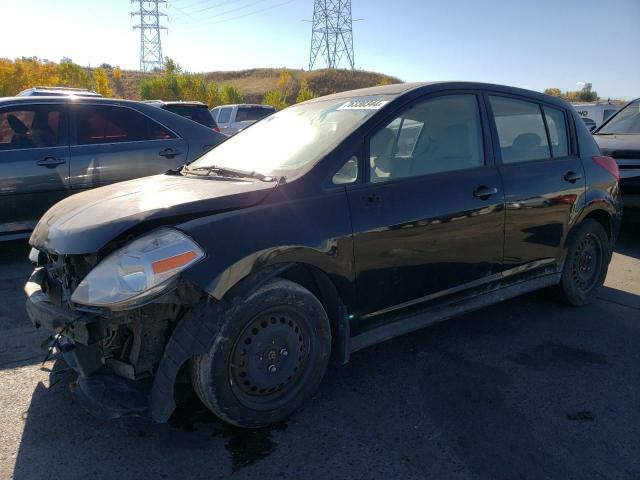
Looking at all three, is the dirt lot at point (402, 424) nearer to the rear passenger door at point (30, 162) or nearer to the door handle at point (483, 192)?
the door handle at point (483, 192)

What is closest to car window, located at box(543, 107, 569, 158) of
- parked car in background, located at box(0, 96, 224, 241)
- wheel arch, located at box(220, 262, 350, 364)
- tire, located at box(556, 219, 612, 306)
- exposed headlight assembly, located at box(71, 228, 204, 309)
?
tire, located at box(556, 219, 612, 306)

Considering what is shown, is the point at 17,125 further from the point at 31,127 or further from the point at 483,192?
the point at 483,192

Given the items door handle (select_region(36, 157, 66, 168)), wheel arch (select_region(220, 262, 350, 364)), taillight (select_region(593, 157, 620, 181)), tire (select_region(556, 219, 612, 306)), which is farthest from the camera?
door handle (select_region(36, 157, 66, 168))

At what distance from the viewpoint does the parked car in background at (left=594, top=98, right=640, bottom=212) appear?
658cm

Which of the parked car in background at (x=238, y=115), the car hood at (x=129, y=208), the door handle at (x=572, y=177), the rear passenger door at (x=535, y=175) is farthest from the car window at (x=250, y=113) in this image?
the car hood at (x=129, y=208)

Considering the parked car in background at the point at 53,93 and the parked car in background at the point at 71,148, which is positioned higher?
the parked car in background at the point at 53,93

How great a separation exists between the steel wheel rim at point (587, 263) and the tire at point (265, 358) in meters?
2.68

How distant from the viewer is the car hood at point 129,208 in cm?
244

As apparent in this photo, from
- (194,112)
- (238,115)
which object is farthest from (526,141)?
(238,115)

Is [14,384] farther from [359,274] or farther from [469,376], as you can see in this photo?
[469,376]

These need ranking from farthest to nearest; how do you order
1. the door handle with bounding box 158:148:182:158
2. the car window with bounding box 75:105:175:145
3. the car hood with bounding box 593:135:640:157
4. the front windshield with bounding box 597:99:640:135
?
the front windshield with bounding box 597:99:640:135 → the car hood with bounding box 593:135:640:157 → the door handle with bounding box 158:148:182:158 → the car window with bounding box 75:105:175:145

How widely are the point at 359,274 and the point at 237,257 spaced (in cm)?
77

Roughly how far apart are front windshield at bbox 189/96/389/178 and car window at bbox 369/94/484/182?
8.1 inches

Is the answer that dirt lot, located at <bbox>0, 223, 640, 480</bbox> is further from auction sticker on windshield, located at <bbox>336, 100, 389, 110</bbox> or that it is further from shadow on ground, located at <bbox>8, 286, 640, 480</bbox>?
auction sticker on windshield, located at <bbox>336, 100, 389, 110</bbox>
